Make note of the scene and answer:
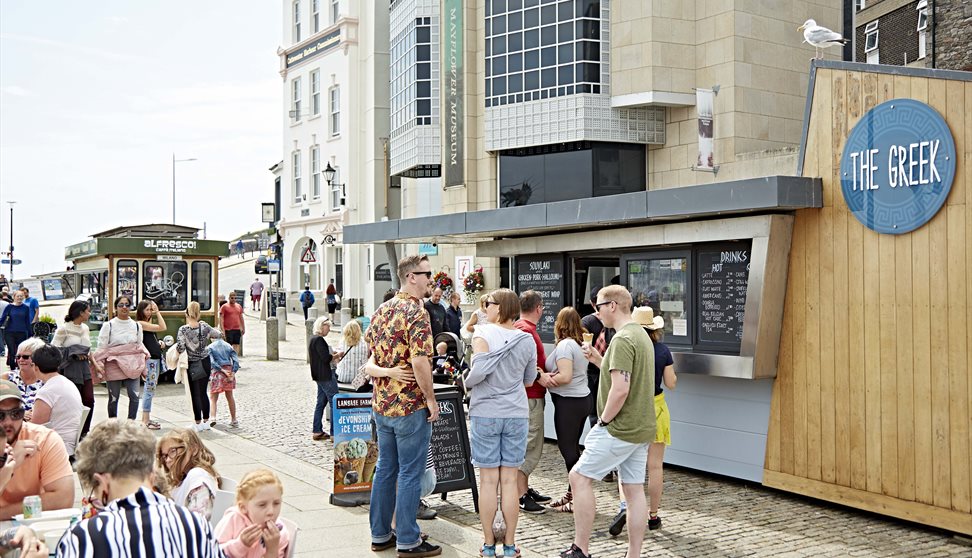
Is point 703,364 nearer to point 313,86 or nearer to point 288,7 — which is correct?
point 313,86

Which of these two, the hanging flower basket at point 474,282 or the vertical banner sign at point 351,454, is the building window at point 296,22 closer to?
the hanging flower basket at point 474,282

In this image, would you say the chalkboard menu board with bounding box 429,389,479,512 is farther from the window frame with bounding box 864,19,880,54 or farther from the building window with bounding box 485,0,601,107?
the window frame with bounding box 864,19,880,54

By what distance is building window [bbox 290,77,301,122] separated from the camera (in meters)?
39.0

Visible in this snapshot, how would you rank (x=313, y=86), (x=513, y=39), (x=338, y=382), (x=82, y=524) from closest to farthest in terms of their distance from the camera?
(x=82, y=524) < (x=338, y=382) < (x=513, y=39) < (x=313, y=86)

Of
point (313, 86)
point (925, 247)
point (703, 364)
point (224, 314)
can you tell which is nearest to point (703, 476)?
point (703, 364)

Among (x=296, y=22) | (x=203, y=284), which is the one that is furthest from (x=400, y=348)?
(x=296, y=22)

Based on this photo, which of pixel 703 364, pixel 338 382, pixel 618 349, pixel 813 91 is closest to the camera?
pixel 618 349

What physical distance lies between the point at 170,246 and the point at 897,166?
1489 centimetres

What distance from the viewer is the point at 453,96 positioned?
24.8 m

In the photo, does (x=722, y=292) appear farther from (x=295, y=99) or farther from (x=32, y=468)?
(x=295, y=99)

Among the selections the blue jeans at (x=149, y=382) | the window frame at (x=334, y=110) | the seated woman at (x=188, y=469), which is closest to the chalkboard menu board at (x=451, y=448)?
the seated woman at (x=188, y=469)

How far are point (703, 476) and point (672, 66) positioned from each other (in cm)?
1421

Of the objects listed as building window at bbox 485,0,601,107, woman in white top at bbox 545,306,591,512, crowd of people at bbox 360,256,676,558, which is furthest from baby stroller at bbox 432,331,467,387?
building window at bbox 485,0,601,107

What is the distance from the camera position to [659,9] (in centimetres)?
2112
